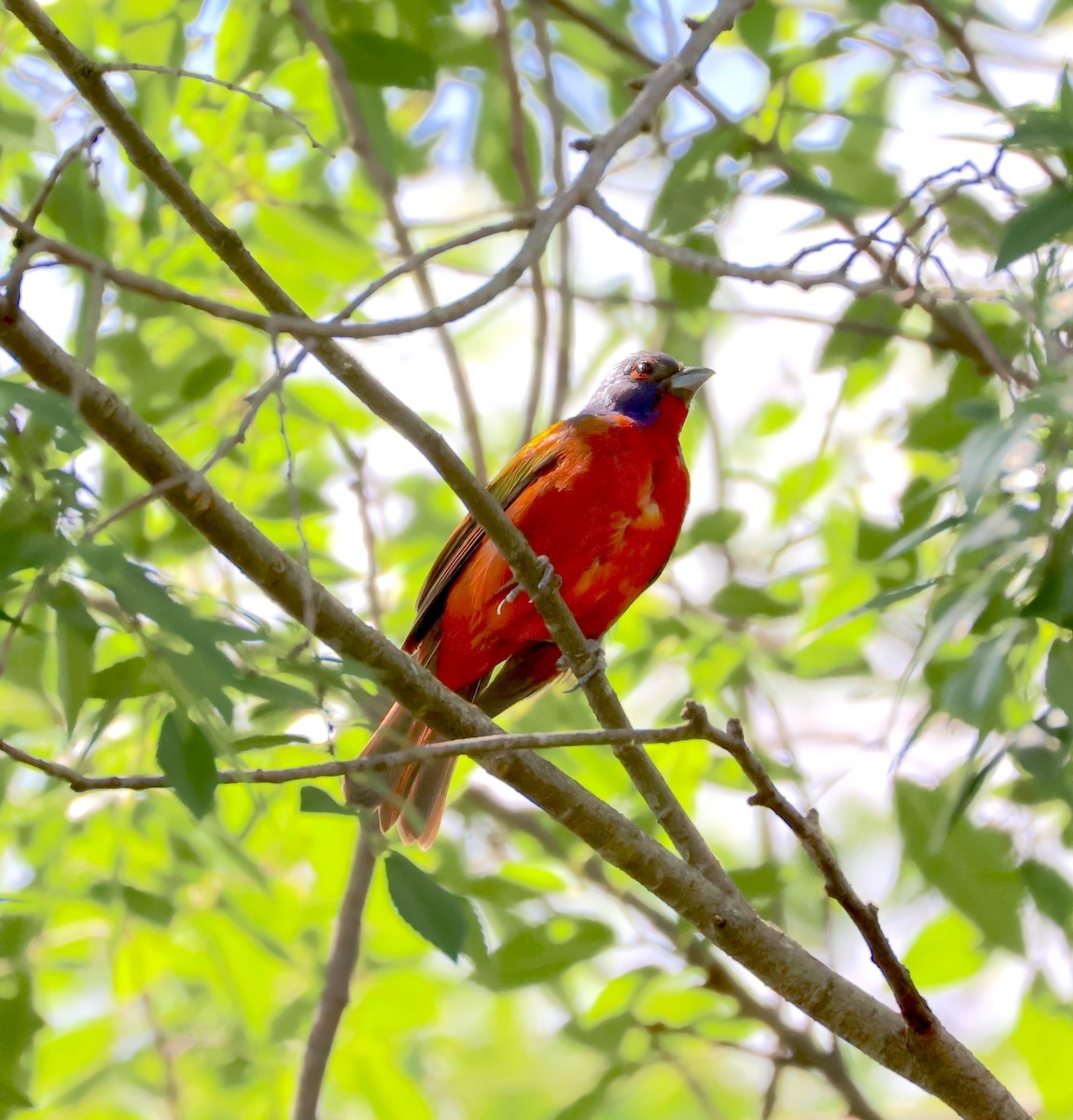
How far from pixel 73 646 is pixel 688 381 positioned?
3.41m

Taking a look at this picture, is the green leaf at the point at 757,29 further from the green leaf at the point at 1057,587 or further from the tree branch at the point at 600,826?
the tree branch at the point at 600,826

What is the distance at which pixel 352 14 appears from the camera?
3.83 m

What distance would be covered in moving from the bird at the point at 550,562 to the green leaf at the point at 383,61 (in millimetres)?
1510

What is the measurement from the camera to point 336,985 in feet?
13.7

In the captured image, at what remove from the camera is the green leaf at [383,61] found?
11.9 ft

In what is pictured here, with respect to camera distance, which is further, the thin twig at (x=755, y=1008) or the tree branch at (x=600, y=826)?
the thin twig at (x=755, y=1008)

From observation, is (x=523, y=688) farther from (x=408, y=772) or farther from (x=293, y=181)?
(x=293, y=181)

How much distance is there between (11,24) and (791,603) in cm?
265

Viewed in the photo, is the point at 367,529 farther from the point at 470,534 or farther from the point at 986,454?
the point at 986,454

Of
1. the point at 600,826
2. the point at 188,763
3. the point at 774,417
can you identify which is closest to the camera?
the point at 188,763

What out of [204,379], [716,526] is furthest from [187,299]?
[716,526]

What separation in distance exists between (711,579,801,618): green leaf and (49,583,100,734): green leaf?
2054mm

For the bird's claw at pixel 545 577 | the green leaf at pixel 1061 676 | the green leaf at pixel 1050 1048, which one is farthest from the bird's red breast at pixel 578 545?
the green leaf at pixel 1061 676

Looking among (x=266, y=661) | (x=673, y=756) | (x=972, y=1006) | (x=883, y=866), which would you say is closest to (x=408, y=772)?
(x=673, y=756)
